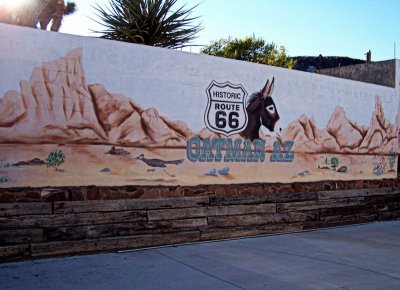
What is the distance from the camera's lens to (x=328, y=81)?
10.5 meters

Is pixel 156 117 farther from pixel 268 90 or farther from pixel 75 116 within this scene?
pixel 268 90

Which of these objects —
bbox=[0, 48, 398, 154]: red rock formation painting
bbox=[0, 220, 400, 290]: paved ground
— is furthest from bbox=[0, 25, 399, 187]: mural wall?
bbox=[0, 220, 400, 290]: paved ground

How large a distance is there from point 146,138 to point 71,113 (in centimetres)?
129

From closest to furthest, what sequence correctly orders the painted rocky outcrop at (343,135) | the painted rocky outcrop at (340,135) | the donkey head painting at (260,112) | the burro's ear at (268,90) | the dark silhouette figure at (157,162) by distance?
1. the dark silhouette figure at (157,162)
2. the donkey head painting at (260,112)
3. the burro's ear at (268,90)
4. the painted rocky outcrop at (340,135)
5. the painted rocky outcrop at (343,135)

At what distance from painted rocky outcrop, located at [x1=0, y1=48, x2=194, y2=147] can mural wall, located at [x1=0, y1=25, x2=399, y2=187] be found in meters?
0.01

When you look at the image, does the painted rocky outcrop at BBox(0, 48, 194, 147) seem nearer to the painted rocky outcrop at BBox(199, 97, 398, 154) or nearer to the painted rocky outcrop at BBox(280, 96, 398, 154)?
the painted rocky outcrop at BBox(199, 97, 398, 154)

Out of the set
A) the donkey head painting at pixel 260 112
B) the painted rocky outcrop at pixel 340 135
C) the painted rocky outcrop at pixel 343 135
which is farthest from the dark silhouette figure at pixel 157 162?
the painted rocky outcrop at pixel 343 135

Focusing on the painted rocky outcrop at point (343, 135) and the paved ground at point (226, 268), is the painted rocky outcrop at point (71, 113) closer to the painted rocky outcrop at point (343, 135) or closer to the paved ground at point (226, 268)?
Answer: the paved ground at point (226, 268)

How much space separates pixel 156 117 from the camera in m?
7.79

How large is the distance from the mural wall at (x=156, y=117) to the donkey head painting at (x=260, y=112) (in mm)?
19

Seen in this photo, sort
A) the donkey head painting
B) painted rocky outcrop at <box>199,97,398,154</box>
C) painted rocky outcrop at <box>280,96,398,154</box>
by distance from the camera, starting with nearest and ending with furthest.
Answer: the donkey head painting
painted rocky outcrop at <box>199,97,398,154</box>
painted rocky outcrop at <box>280,96,398,154</box>

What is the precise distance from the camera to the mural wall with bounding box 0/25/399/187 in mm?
6605

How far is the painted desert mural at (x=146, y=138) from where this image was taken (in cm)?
662

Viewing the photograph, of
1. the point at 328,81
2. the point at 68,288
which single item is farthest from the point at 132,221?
the point at 328,81
